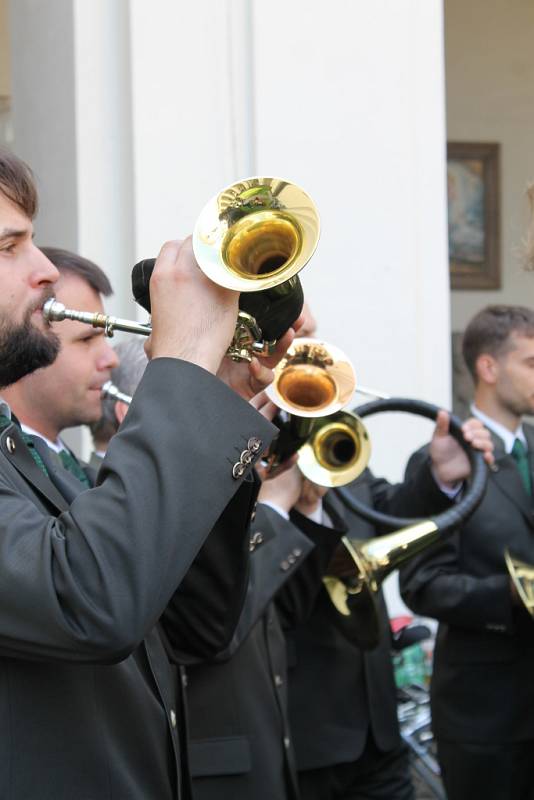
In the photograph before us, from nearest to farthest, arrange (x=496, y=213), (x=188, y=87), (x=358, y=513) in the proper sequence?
(x=358, y=513) < (x=188, y=87) < (x=496, y=213)

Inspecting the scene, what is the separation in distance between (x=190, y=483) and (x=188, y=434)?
0.06m

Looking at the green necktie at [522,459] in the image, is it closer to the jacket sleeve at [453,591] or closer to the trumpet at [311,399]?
the jacket sleeve at [453,591]

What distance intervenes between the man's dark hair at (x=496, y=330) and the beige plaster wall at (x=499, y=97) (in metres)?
2.77

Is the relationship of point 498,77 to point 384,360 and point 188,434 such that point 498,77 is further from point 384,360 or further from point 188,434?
point 188,434

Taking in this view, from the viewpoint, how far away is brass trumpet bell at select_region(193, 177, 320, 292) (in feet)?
5.50

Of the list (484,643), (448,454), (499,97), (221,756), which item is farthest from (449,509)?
(499,97)

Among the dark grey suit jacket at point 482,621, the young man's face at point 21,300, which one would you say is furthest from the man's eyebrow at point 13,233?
the dark grey suit jacket at point 482,621

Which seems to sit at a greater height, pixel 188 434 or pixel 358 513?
pixel 188 434

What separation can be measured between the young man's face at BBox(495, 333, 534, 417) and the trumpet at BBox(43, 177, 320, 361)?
233 centimetres


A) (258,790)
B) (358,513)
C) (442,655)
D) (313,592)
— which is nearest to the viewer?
(258,790)

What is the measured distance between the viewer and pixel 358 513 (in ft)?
11.4

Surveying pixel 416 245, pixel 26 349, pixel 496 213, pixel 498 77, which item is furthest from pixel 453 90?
pixel 26 349

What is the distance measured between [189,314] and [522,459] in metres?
2.59

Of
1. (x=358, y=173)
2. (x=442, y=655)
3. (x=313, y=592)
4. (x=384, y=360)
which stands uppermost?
(x=358, y=173)
